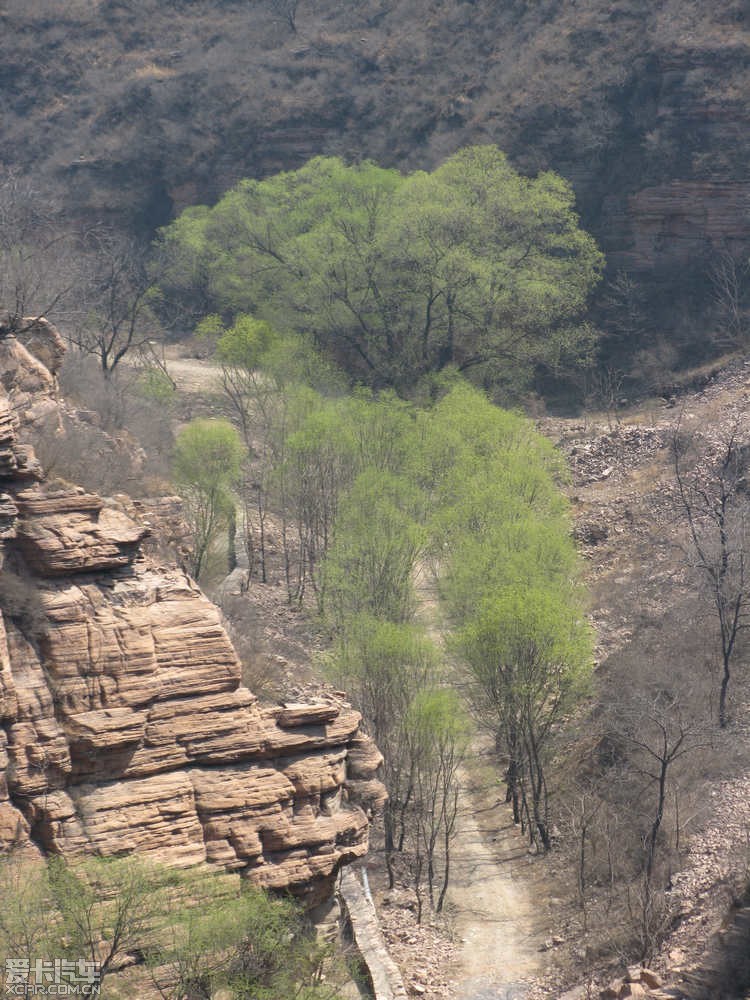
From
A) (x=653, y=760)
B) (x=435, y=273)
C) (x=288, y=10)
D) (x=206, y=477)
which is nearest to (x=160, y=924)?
(x=653, y=760)

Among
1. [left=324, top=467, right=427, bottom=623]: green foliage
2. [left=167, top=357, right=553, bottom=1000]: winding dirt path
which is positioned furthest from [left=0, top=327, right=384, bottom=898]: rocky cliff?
[left=324, top=467, right=427, bottom=623]: green foliage

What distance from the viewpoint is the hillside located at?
58.8 metres

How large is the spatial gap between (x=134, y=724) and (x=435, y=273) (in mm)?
36827

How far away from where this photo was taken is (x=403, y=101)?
236ft

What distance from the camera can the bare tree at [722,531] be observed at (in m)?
33.9

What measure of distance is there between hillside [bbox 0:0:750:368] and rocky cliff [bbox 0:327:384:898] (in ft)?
126

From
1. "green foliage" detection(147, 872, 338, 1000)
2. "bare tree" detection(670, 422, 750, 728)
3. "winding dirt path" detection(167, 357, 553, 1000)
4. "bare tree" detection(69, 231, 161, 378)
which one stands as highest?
"bare tree" detection(69, 231, 161, 378)

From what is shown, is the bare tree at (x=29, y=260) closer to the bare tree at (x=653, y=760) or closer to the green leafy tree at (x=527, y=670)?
the green leafy tree at (x=527, y=670)

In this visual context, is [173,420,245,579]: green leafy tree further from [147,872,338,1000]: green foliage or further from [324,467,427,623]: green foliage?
[147,872,338,1000]: green foliage

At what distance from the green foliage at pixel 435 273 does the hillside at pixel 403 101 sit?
403 cm

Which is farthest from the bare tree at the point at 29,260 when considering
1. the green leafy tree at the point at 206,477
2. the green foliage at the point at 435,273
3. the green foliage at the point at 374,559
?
the green foliage at the point at 374,559

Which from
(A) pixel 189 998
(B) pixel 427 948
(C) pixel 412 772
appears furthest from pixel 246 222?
(A) pixel 189 998

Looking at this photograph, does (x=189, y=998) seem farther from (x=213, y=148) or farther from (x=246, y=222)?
(x=213, y=148)

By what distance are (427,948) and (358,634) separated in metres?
8.21
